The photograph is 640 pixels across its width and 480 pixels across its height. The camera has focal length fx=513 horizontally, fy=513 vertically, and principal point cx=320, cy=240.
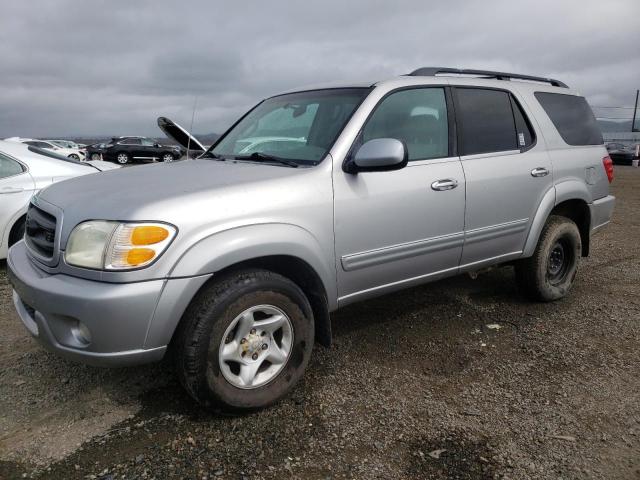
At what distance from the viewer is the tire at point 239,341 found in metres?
2.41

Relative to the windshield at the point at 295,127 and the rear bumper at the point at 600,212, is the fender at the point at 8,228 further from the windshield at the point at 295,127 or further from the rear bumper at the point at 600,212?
the rear bumper at the point at 600,212

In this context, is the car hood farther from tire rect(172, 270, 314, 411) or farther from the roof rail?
the roof rail

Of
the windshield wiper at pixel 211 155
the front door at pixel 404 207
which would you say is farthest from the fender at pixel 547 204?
the windshield wiper at pixel 211 155

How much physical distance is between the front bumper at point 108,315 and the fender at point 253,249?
73 mm

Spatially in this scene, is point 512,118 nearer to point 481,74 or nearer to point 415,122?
point 481,74

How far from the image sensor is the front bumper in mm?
2215

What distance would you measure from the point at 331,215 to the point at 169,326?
103 centimetres

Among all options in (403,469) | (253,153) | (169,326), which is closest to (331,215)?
(253,153)

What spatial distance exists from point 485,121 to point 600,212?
1.60 m

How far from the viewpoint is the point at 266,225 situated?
8.41 feet

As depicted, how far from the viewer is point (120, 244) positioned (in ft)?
7.38

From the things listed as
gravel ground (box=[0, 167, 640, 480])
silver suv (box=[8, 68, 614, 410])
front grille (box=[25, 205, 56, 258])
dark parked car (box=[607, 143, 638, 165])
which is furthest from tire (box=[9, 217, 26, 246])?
dark parked car (box=[607, 143, 638, 165])

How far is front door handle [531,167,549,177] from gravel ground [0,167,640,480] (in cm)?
112

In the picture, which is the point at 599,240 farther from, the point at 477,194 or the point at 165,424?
the point at 165,424
